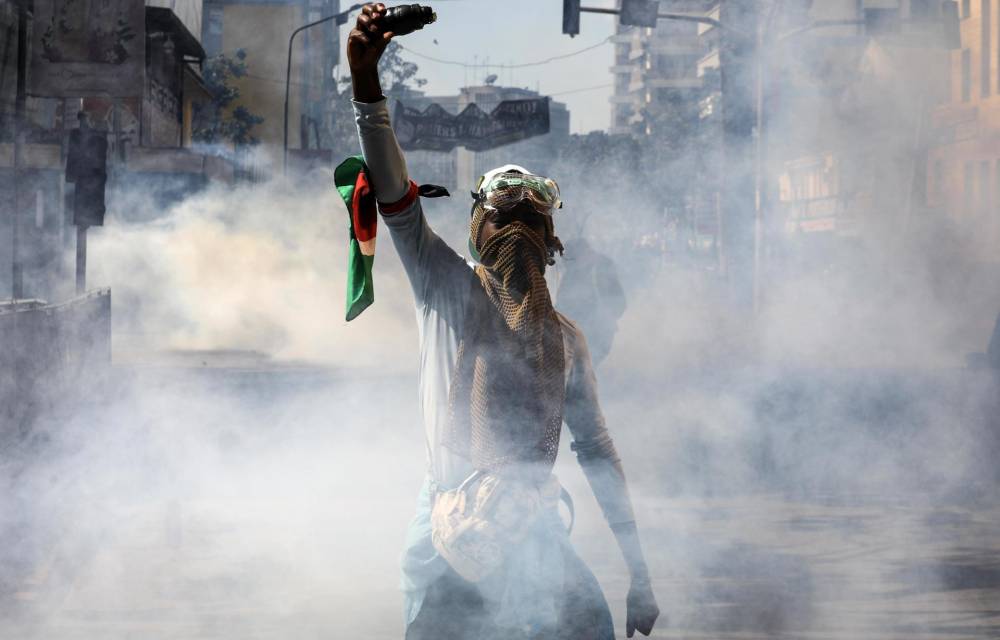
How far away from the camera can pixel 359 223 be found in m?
2.60

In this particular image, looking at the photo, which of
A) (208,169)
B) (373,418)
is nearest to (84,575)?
(373,418)

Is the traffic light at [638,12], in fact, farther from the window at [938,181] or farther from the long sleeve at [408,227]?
the long sleeve at [408,227]

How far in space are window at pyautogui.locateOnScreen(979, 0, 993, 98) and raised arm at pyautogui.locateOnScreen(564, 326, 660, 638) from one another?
24920 millimetres

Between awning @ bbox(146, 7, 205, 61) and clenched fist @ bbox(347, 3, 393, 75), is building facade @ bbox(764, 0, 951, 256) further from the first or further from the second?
clenched fist @ bbox(347, 3, 393, 75)

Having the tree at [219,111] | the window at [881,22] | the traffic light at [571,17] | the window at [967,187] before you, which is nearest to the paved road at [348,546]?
the traffic light at [571,17]

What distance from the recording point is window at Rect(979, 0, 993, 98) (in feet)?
86.0

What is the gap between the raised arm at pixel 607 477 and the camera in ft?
9.44

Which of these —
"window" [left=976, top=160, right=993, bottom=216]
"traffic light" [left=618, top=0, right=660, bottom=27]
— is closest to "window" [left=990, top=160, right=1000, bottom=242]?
"window" [left=976, top=160, right=993, bottom=216]

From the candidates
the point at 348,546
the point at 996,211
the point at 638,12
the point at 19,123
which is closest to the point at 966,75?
the point at 996,211

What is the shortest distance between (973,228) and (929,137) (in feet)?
21.4

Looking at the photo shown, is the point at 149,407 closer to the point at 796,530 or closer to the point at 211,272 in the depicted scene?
the point at 796,530

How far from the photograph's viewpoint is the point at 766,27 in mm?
19391

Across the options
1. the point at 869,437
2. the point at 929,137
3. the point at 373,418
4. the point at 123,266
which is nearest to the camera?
the point at 869,437

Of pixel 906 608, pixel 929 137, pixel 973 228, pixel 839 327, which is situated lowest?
pixel 906 608
